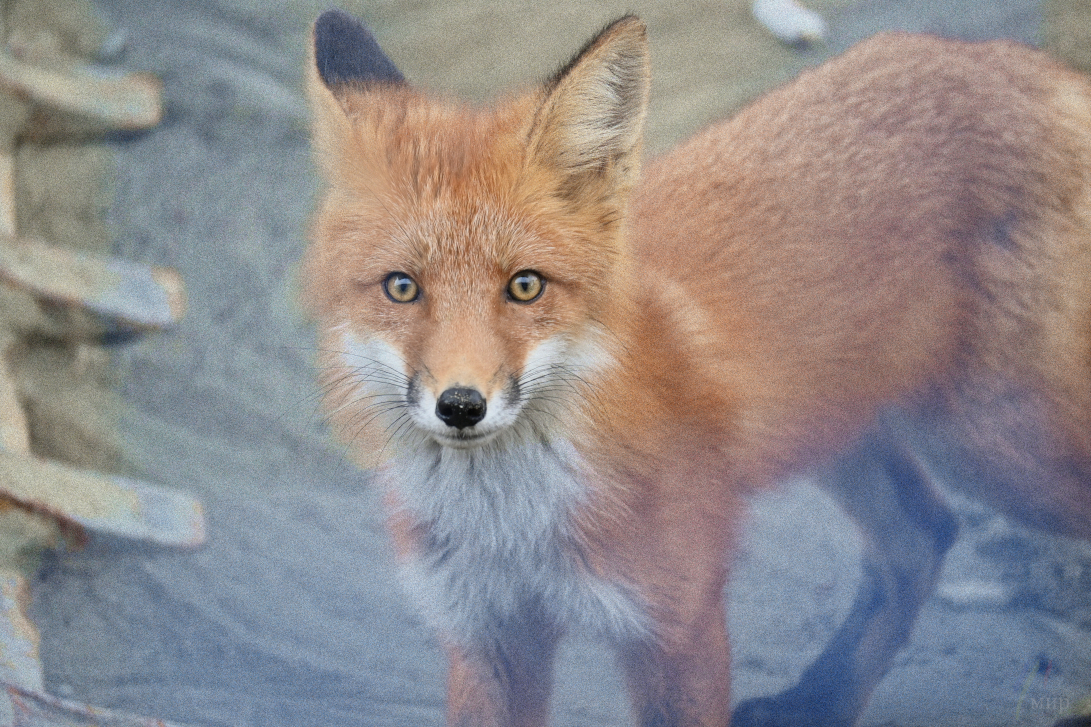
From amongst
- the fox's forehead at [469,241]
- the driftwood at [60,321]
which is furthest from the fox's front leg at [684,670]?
the driftwood at [60,321]

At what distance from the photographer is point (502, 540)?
1.82 meters

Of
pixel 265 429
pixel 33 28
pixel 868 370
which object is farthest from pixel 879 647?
pixel 33 28

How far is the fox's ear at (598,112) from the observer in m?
1.56

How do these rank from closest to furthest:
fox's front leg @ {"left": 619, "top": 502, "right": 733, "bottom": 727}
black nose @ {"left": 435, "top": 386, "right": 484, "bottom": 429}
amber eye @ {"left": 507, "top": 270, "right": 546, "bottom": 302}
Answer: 1. black nose @ {"left": 435, "top": 386, "right": 484, "bottom": 429}
2. amber eye @ {"left": 507, "top": 270, "right": 546, "bottom": 302}
3. fox's front leg @ {"left": 619, "top": 502, "right": 733, "bottom": 727}

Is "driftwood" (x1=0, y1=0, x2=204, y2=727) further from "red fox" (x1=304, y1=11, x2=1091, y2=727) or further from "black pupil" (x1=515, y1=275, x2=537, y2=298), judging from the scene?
"black pupil" (x1=515, y1=275, x2=537, y2=298)

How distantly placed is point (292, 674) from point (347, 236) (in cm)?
110

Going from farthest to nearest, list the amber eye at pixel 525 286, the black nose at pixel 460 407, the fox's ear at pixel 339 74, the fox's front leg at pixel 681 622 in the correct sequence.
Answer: the fox's front leg at pixel 681 622, the fox's ear at pixel 339 74, the amber eye at pixel 525 286, the black nose at pixel 460 407

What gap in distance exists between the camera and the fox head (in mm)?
1516

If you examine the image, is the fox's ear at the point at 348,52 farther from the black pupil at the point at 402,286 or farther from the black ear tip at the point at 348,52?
the black pupil at the point at 402,286

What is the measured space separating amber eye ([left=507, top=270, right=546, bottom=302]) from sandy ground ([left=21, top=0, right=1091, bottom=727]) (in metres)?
0.41

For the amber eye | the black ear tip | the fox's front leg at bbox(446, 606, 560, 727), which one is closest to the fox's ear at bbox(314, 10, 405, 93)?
the black ear tip

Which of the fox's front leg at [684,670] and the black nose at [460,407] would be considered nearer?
the black nose at [460,407]

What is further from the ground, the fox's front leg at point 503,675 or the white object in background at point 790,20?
the white object in background at point 790,20

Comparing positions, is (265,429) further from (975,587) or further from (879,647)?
(975,587)
